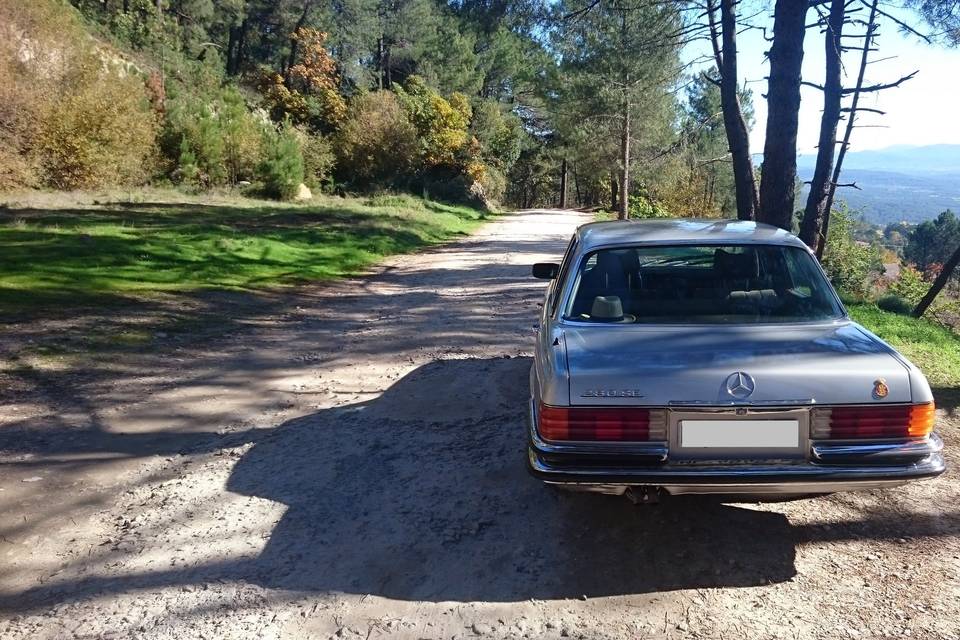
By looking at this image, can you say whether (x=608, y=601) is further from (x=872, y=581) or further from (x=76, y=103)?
(x=76, y=103)

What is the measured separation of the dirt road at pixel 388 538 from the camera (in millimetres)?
2842

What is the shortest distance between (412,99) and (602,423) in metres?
40.5

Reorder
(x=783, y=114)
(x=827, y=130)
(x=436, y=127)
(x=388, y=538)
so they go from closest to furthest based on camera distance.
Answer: (x=388, y=538), (x=783, y=114), (x=827, y=130), (x=436, y=127)

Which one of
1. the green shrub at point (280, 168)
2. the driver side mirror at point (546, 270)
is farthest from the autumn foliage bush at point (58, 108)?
the driver side mirror at point (546, 270)

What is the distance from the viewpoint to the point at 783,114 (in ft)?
28.6

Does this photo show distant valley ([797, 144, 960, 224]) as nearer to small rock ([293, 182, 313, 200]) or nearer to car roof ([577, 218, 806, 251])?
small rock ([293, 182, 313, 200])

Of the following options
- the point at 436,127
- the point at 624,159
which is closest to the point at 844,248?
the point at 624,159

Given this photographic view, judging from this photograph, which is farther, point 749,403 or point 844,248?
point 844,248

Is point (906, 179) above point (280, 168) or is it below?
below

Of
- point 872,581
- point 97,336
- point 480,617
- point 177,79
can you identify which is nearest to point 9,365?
point 97,336

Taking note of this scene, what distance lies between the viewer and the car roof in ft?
13.5

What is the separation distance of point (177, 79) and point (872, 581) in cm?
4512

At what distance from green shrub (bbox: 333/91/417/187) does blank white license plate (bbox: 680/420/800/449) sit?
36168mm

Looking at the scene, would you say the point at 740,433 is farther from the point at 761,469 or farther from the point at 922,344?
the point at 922,344
